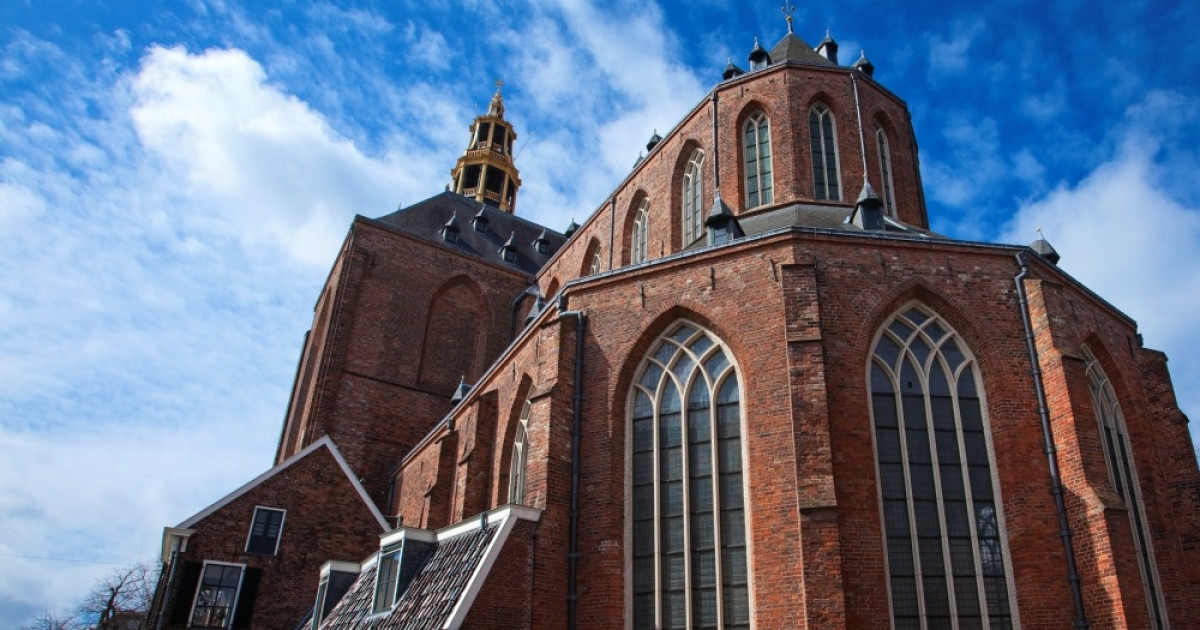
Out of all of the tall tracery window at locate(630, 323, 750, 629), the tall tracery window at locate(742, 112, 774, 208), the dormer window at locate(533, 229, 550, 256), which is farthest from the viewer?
the dormer window at locate(533, 229, 550, 256)

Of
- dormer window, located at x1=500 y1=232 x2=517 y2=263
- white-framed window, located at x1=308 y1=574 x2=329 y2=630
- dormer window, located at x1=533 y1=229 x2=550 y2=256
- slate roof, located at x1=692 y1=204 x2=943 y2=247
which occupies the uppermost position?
dormer window, located at x1=533 y1=229 x2=550 y2=256

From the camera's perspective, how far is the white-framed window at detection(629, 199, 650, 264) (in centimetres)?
2530

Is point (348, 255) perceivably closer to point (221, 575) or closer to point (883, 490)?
point (221, 575)

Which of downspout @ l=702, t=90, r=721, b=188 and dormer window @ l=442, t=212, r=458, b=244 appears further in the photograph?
dormer window @ l=442, t=212, r=458, b=244

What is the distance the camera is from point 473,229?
120ft

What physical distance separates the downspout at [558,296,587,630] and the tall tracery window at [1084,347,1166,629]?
868cm

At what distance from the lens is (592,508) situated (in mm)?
14273

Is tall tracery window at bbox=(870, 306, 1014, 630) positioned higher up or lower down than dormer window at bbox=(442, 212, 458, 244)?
lower down

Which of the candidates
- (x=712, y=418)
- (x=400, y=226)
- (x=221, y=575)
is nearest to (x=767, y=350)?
(x=712, y=418)

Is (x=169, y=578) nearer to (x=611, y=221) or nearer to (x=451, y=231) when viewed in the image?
(x=611, y=221)

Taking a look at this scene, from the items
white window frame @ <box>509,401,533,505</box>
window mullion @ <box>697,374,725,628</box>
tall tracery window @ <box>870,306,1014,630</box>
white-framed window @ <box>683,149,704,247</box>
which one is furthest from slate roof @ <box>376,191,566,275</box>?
tall tracery window @ <box>870,306,1014,630</box>

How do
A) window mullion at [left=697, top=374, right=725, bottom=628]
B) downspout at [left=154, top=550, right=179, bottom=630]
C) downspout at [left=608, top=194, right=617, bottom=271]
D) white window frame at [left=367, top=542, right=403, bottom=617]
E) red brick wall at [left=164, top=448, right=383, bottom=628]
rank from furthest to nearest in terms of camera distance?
downspout at [left=608, top=194, right=617, bottom=271] < red brick wall at [left=164, top=448, right=383, bottom=628] < downspout at [left=154, top=550, right=179, bottom=630] < white window frame at [left=367, top=542, right=403, bottom=617] < window mullion at [left=697, top=374, right=725, bottom=628]

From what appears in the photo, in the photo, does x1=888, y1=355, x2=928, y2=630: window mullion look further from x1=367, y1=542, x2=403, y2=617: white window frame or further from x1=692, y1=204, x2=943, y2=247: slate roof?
x1=367, y1=542, x2=403, y2=617: white window frame

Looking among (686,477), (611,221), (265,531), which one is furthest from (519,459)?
(611,221)
